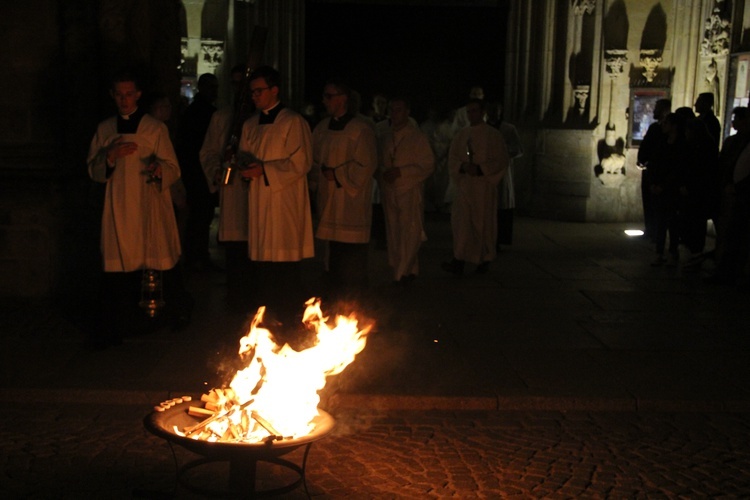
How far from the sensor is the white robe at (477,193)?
1145 centimetres

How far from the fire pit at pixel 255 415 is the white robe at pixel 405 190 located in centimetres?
531

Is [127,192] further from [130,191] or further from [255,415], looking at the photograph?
[255,415]

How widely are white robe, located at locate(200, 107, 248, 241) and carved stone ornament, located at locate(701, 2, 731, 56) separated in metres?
8.91

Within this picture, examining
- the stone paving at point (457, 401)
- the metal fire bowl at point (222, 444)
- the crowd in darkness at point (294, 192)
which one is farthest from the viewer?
the crowd in darkness at point (294, 192)

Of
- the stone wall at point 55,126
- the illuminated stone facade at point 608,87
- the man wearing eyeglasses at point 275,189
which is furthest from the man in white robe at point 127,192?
the illuminated stone facade at point 608,87

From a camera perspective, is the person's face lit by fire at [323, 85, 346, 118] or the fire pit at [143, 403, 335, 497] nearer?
the fire pit at [143, 403, 335, 497]

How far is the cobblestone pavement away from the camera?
16.8ft

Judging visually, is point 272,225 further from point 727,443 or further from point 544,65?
point 544,65

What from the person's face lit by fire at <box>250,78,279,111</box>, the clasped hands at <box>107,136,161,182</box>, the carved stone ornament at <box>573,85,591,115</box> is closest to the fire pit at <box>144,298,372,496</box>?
the clasped hands at <box>107,136,161,182</box>

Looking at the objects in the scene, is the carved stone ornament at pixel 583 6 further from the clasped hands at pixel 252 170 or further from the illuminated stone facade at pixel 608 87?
the clasped hands at pixel 252 170

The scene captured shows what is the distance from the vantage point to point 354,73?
22391mm

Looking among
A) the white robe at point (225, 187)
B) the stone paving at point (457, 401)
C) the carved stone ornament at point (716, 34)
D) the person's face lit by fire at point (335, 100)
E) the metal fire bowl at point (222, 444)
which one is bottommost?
the stone paving at point (457, 401)

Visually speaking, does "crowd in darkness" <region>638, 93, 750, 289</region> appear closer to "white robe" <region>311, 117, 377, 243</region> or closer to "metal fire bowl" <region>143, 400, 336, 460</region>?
"white robe" <region>311, 117, 377, 243</region>

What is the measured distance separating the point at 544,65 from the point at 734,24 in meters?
4.05
